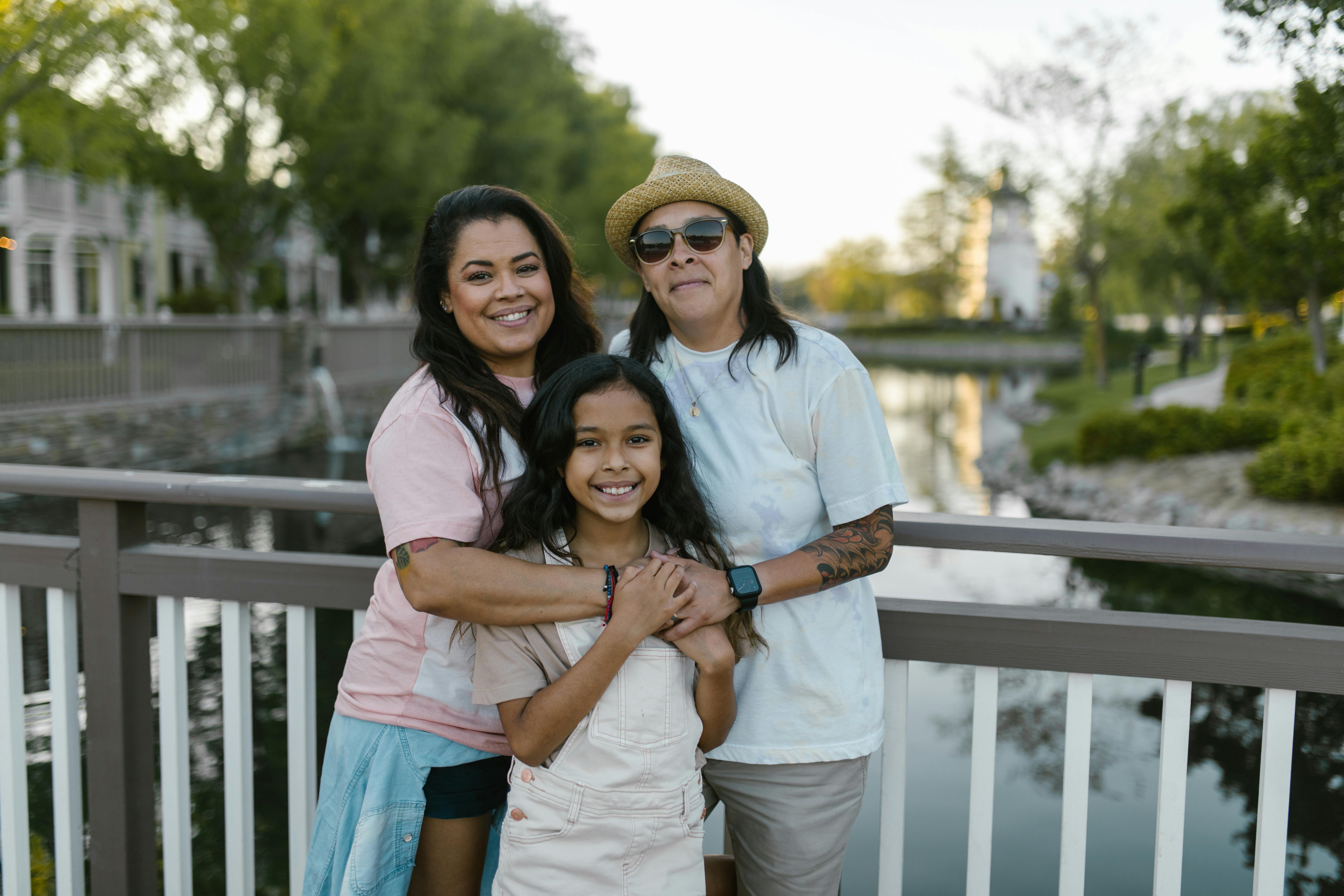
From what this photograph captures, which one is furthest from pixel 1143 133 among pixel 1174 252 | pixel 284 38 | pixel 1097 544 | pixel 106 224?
pixel 1097 544

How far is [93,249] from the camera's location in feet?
81.7

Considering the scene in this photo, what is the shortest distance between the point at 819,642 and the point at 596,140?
115 feet

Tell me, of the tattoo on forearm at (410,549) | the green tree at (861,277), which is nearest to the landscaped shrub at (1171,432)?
the tattoo on forearm at (410,549)

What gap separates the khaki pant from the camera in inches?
75.3

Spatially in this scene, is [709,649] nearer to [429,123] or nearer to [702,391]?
[702,391]

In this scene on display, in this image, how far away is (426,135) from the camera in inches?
949

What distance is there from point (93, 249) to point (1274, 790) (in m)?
28.2

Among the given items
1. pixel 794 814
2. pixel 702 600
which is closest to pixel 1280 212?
pixel 794 814

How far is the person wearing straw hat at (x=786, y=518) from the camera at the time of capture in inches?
72.9

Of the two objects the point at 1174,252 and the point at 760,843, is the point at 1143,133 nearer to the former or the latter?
Answer: the point at 1174,252

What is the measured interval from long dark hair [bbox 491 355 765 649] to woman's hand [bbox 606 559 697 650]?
0.44 feet

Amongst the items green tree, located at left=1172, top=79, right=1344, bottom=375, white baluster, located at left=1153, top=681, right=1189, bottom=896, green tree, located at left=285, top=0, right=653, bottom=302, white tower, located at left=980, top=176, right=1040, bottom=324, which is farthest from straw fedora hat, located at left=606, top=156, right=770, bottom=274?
white tower, located at left=980, top=176, right=1040, bottom=324

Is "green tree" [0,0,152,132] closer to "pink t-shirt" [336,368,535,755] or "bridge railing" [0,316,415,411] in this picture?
"bridge railing" [0,316,415,411]

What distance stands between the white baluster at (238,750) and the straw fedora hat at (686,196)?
4.09ft
